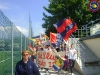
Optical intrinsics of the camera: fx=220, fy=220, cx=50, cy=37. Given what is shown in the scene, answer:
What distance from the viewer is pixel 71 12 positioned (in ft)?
114

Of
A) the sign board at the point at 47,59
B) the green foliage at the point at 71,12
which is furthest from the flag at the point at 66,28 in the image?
the green foliage at the point at 71,12

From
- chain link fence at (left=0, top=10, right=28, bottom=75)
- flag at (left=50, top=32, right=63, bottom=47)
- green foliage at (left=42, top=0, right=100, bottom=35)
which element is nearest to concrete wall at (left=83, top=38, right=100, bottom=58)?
flag at (left=50, top=32, right=63, bottom=47)

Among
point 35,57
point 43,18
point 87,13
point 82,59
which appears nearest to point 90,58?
point 82,59

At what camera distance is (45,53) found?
43.8 feet

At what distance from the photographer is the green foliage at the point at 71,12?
33625 millimetres

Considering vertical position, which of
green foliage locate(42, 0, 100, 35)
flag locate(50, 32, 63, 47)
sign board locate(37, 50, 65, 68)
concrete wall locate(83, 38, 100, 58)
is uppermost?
green foliage locate(42, 0, 100, 35)

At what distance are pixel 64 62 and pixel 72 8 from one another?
71.0 ft

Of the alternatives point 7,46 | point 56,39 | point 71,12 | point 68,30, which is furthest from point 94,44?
point 71,12

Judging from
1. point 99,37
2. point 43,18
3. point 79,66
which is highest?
point 43,18

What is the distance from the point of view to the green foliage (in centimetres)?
3362

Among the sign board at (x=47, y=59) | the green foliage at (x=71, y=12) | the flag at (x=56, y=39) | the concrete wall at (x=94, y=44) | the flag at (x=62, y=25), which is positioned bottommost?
the sign board at (x=47, y=59)

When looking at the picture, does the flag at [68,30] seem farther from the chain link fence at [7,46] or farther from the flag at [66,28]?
the chain link fence at [7,46]

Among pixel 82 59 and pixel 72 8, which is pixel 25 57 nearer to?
pixel 82 59

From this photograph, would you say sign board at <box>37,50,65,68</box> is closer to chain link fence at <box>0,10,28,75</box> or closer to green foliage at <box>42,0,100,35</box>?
chain link fence at <box>0,10,28,75</box>
